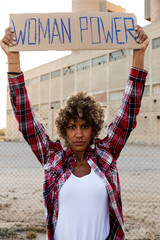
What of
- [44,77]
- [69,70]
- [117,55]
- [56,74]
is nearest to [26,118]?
[117,55]

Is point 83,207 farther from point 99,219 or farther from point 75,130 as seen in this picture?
point 75,130

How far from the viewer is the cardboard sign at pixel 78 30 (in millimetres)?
1845

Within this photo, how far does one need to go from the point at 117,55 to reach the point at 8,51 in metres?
34.3

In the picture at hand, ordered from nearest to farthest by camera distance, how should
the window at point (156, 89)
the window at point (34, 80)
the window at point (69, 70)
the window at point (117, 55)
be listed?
the window at point (156, 89)
the window at point (117, 55)
the window at point (69, 70)
the window at point (34, 80)

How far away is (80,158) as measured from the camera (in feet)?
5.90

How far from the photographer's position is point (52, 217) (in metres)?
1.65

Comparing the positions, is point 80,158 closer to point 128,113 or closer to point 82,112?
point 82,112

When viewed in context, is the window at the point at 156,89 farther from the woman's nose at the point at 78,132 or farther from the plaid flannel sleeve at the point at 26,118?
the plaid flannel sleeve at the point at 26,118

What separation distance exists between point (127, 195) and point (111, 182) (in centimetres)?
536

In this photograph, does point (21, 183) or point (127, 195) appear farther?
point (21, 183)

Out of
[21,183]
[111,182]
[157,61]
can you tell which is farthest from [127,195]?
[157,61]

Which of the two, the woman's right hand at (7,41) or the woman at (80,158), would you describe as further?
the woman's right hand at (7,41)

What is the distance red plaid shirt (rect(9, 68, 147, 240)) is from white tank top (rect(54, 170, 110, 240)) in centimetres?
4

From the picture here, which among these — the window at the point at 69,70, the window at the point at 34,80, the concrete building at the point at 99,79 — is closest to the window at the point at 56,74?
the concrete building at the point at 99,79
